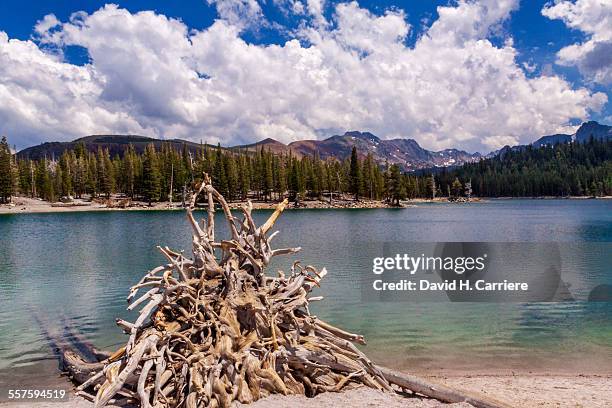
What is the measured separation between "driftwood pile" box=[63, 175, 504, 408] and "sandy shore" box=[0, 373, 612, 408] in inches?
11.8

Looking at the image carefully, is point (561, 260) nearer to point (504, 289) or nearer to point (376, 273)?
point (504, 289)

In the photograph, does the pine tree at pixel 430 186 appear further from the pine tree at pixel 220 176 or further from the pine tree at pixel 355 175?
the pine tree at pixel 220 176

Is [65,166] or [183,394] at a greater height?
[65,166]

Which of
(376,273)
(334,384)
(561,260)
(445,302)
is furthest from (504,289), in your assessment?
(334,384)

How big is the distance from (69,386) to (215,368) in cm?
507

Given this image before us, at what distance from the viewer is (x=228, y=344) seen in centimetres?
882

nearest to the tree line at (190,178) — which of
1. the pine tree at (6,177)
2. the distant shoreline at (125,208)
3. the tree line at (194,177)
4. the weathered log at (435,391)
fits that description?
the tree line at (194,177)

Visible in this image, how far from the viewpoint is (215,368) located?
333 inches

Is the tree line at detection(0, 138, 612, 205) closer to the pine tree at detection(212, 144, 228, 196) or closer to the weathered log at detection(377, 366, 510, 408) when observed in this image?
the pine tree at detection(212, 144, 228, 196)

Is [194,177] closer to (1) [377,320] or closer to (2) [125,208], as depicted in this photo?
(2) [125,208]

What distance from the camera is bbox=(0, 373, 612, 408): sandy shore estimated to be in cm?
887

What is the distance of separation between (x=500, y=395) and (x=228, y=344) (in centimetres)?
624

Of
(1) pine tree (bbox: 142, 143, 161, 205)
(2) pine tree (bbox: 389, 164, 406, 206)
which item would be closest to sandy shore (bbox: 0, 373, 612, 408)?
(1) pine tree (bbox: 142, 143, 161, 205)

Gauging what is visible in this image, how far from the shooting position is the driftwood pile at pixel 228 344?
841cm
